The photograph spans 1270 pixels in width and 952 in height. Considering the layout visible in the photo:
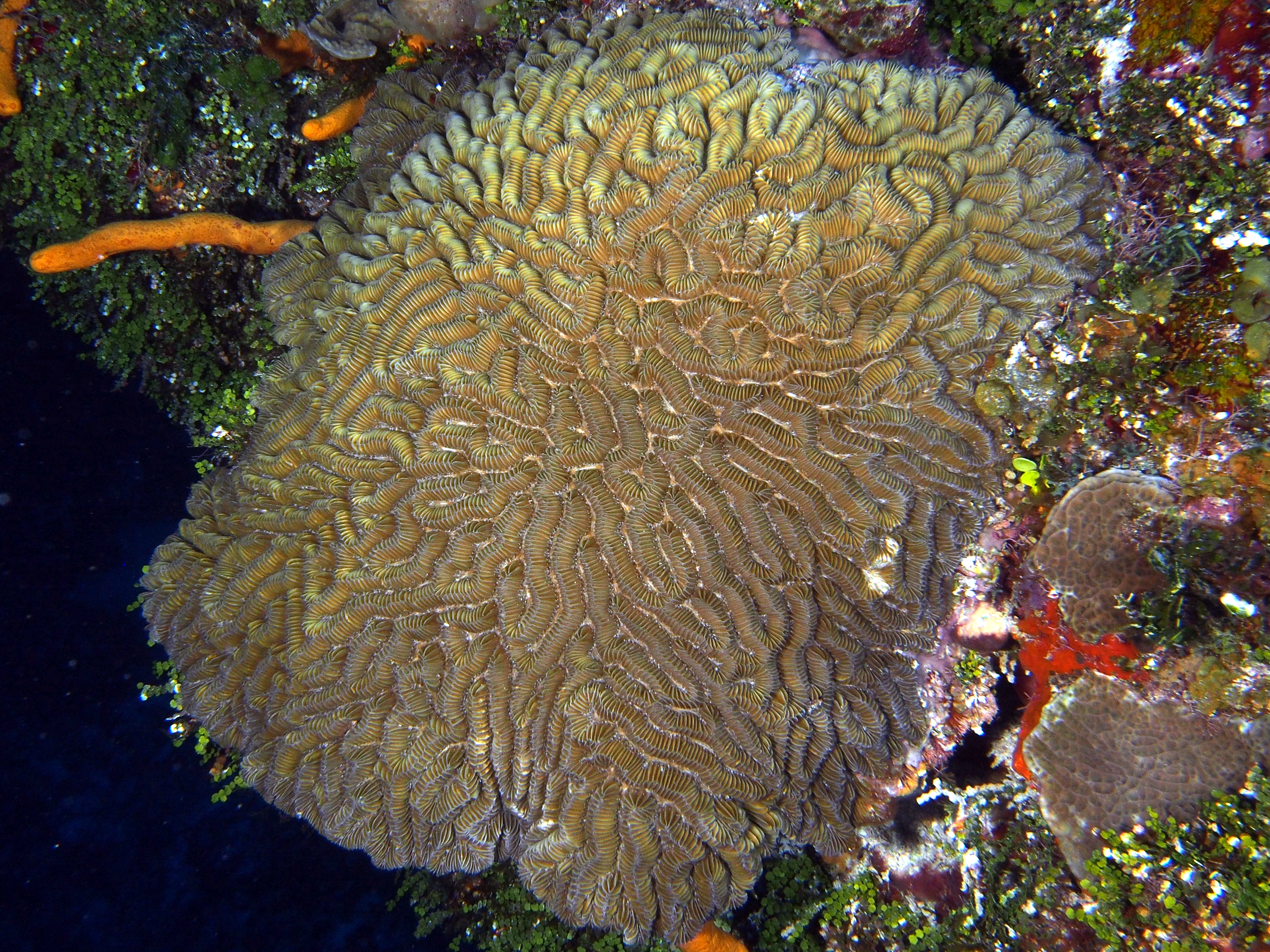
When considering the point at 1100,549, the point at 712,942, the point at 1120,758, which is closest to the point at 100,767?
the point at 712,942

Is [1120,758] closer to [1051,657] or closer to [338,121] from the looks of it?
[1051,657]

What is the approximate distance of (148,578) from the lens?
4438mm

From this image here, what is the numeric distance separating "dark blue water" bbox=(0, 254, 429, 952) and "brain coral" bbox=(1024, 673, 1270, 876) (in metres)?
6.43

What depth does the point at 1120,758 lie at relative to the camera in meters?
3.54

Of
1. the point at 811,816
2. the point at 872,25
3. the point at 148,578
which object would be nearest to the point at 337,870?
the point at 148,578

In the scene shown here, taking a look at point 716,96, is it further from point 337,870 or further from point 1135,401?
point 337,870

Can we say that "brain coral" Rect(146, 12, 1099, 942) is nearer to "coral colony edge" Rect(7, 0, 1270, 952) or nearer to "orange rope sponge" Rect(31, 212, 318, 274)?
"coral colony edge" Rect(7, 0, 1270, 952)

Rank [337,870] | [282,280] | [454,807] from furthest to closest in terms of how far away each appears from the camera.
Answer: [337,870], [282,280], [454,807]

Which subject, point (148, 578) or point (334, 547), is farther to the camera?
point (148, 578)

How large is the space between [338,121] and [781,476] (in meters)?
4.23

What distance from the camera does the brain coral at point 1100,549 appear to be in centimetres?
327

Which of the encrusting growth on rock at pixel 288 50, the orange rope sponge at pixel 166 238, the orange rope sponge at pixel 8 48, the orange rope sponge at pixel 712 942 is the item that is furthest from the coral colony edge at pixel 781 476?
the orange rope sponge at pixel 8 48

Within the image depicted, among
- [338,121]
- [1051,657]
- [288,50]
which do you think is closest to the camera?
[1051,657]

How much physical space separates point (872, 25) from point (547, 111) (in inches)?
76.7
